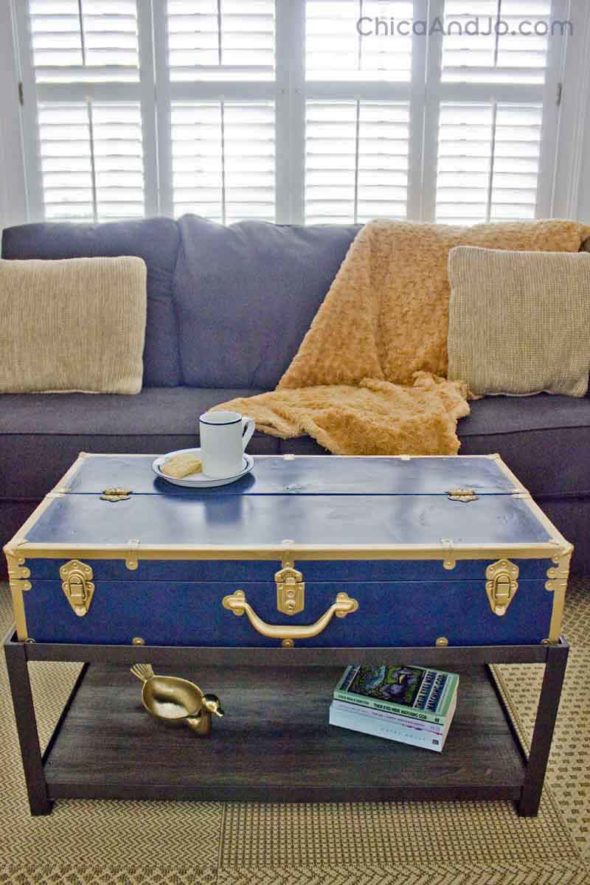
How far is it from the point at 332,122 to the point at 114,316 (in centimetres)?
106

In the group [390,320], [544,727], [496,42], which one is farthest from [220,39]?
[544,727]

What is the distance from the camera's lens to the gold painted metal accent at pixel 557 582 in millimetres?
1126

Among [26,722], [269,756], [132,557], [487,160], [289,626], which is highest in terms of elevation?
[487,160]

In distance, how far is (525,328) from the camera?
2043mm

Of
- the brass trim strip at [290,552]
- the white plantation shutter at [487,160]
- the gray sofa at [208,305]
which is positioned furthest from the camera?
the white plantation shutter at [487,160]

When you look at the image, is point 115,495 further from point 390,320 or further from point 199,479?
point 390,320

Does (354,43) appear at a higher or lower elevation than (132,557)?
higher

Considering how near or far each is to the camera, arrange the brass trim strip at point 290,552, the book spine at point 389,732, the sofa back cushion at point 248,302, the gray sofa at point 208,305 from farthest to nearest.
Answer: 1. the sofa back cushion at point 248,302
2. the gray sofa at point 208,305
3. the book spine at point 389,732
4. the brass trim strip at point 290,552

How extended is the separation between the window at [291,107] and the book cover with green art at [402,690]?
1.77m

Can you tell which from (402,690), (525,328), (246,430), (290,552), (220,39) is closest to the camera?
(290,552)

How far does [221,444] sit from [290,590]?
1.10 ft

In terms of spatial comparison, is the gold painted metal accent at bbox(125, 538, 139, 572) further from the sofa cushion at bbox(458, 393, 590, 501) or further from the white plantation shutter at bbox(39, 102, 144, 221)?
the white plantation shutter at bbox(39, 102, 144, 221)
